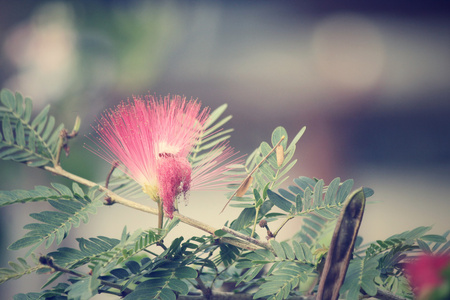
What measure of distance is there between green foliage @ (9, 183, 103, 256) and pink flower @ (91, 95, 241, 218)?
0.03m

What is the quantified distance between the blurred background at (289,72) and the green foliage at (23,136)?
103 centimetres

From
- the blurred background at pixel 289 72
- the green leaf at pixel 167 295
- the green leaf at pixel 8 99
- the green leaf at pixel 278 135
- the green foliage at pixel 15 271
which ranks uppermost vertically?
the blurred background at pixel 289 72

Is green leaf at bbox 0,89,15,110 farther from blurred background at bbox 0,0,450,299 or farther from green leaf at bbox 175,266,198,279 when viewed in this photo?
blurred background at bbox 0,0,450,299

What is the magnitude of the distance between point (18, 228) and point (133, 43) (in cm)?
69

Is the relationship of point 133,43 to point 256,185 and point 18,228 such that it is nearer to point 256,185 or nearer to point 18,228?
point 18,228

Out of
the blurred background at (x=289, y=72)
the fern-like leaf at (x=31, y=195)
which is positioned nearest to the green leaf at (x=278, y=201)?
the fern-like leaf at (x=31, y=195)

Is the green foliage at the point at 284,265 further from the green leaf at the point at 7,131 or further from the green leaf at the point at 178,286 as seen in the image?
the green leaf at the point at 7,131

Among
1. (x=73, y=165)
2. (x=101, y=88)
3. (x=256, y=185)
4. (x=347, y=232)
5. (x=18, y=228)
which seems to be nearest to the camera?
(x=347, y=232)

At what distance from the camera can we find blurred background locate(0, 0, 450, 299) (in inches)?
57.5

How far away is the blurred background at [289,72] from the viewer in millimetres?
1460

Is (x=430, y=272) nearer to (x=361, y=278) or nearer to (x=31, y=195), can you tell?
(x=361, y=278)

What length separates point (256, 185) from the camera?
0.30m

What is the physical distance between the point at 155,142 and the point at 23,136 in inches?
4.3

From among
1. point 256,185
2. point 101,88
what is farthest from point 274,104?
point 256,185
